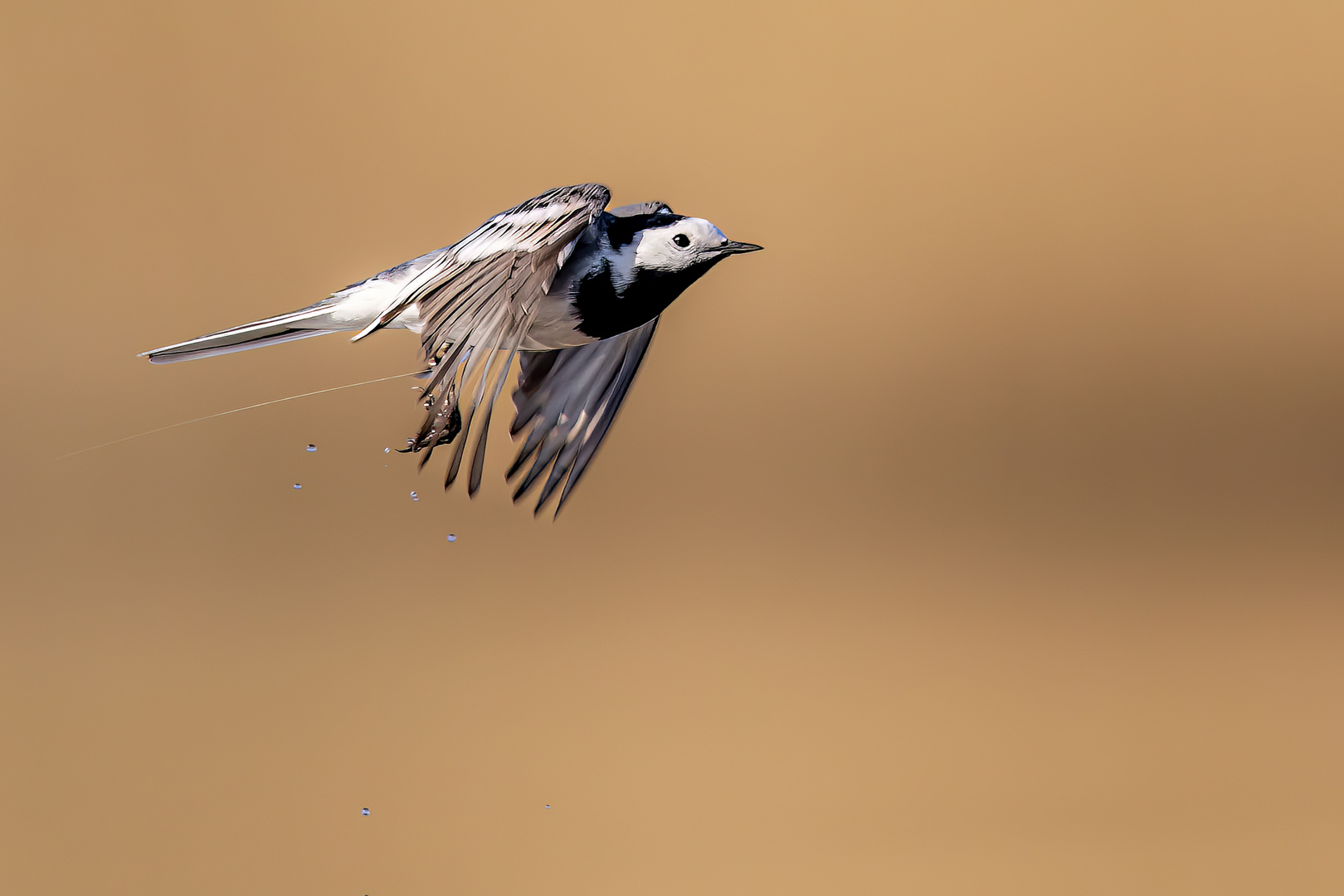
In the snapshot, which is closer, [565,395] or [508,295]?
[508,295]

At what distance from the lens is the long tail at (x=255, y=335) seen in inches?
26.0

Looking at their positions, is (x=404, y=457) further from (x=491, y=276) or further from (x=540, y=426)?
(x=491, y=276)

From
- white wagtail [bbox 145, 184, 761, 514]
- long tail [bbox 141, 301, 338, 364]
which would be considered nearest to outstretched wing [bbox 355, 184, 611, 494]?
white wagtail [bbox 145, 184, 761, 514]

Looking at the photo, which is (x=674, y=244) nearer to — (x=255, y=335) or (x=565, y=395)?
(x=565, y=395)

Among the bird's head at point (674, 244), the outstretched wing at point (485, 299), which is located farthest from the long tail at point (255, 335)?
the bird's head at point (674, 244)

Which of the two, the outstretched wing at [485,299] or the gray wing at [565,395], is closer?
the outstretched wing at [485,299]

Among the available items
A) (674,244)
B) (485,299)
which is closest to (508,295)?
(485,299)

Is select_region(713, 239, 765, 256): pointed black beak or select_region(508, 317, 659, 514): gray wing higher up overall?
select_region(713, 239, 765, 256): pointed black beak

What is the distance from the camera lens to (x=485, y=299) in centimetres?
59

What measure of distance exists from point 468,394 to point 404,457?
0.93ft

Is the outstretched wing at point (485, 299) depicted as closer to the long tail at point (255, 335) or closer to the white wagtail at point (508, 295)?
the white wagtail at point (508, 295)

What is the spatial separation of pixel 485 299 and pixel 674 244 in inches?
5.5

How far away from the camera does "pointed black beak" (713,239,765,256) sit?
0.64 meters

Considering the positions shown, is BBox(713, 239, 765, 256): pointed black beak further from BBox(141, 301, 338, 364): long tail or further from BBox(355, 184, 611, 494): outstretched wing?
BBox(141, 301, 338, 364): long tail
